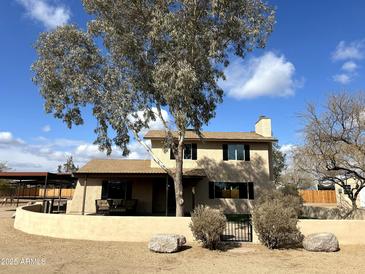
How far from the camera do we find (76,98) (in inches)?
625

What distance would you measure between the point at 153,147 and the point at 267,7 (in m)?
12.4

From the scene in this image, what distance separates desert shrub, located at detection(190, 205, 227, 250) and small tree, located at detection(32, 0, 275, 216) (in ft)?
12.6

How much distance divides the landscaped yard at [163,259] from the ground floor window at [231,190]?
34.6ft

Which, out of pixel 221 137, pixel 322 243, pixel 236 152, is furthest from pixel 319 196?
pixel 322 243

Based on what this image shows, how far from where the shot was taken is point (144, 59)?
16.1 m

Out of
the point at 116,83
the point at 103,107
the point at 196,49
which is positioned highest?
the point at 196,49

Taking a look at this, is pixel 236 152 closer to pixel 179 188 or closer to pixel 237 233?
pixel 179 188

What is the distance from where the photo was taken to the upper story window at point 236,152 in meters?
23.1

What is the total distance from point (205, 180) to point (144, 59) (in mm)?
10407

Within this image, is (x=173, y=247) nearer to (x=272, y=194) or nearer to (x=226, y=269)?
(x=226, y=269)

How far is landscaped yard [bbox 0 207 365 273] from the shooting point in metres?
8.70

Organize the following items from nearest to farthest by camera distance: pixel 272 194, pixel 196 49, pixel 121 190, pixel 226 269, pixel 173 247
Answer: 1. pixel 226 269
2. pixel 173 247
3. pixel 196 49
4. pixel 272 194
5. pixel 121 190

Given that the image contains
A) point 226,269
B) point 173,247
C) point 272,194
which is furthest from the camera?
point 272,194

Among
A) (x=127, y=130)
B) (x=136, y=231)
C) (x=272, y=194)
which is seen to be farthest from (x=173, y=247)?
(x=272, y=194)
